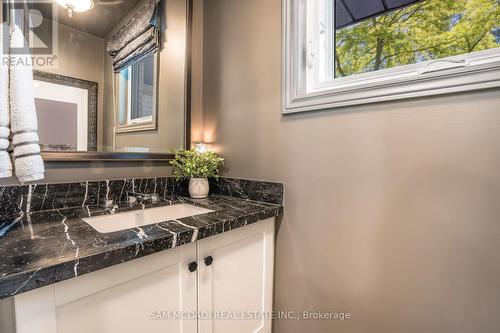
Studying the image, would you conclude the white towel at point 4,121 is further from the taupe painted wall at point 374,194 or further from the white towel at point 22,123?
the taupe painted wall at point 374,194

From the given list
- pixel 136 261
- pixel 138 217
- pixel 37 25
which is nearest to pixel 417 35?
pixel 136 261

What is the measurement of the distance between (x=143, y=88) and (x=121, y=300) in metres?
1.00

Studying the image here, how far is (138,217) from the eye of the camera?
103 cm

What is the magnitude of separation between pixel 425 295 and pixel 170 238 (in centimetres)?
85

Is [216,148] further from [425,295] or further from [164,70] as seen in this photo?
[425,295]

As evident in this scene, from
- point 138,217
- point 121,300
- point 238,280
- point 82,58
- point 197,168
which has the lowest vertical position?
point 238,280

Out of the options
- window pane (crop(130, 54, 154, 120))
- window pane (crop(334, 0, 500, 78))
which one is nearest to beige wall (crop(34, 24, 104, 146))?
window pane (crop(130, 54, 154, 120))

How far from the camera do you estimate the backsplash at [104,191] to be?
859mm

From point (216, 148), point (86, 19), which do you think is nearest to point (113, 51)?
point (86, 19)

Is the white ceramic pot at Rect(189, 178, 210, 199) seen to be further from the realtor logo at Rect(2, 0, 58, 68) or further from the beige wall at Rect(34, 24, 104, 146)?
the realtor logo at Rect(2, 0, 58, 68)

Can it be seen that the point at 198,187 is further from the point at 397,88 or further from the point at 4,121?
the point at 397,88

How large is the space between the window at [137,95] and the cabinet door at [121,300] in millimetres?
734

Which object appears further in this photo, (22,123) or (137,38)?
(137,38)

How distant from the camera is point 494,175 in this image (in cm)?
67
